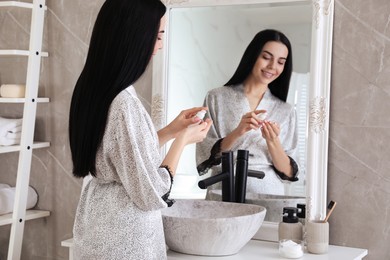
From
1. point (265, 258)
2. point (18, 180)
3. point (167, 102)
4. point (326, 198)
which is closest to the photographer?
point (265, 258)

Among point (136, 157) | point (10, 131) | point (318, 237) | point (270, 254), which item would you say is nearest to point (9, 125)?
point (10, 131)

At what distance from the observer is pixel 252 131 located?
7.51 ft

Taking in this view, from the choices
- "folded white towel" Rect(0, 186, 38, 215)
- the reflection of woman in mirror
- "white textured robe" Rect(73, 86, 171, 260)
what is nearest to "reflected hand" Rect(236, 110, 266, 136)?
the reflection of woman in mirror

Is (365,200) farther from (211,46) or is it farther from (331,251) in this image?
(211,46)

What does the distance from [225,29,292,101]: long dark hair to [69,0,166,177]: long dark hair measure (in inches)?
19.5

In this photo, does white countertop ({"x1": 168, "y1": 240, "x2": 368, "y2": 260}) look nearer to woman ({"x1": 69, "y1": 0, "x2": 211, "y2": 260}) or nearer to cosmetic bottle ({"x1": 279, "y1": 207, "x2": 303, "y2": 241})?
cosmetic bottle ({"x1": 279, "y1": 207, "x2": 303, "y2": 241})

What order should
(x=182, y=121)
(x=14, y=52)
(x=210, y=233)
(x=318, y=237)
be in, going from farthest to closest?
(x=14, y=52) → (x=182, y=121) → (x=318, y=237) → (x=210, y=233)

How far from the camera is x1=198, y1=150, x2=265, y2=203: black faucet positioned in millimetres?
2264

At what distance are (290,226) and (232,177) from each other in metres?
0.26

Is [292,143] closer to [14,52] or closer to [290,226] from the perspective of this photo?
[290,226]

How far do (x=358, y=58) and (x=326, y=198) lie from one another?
470mm

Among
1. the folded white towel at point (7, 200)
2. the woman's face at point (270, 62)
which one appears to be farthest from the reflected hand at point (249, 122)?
the folded white towel at point (7, 200)

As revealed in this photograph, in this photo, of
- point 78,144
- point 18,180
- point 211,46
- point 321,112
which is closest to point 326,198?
point 321,112

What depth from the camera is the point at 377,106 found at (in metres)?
2.13
